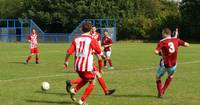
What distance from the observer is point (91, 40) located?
11.4m

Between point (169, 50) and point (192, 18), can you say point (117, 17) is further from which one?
point (169, 50)

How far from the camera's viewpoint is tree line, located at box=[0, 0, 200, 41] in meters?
73.3

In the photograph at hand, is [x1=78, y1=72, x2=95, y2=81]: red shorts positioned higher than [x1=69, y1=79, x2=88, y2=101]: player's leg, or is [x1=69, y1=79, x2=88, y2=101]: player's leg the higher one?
[x1=78, y1=72, x2=95, y2=81]: red shorts

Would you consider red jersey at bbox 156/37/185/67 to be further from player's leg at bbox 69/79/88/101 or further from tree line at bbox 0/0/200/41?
tree line at bbox 0/0/200/41

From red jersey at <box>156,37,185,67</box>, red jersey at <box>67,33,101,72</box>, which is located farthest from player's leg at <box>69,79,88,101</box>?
red jersey at <box>156,37,185,67</box>

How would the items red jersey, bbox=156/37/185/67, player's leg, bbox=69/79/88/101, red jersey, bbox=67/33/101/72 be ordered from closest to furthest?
red jersey, bbox=67/33/101/72
player's leg, bbox=69/79/88/101
red jersey, bbox=156/37/185/67

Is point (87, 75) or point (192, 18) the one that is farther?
point (192, 18)

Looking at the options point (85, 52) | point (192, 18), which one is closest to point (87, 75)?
point (85, 52)

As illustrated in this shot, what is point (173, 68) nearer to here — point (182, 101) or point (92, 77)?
point (182, 101)

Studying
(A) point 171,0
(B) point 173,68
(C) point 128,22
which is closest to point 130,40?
(C) point 128,22

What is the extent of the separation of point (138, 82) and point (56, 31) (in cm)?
6194

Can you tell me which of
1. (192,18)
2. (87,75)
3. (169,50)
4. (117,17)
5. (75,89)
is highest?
(169,50)

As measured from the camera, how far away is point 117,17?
76.8m

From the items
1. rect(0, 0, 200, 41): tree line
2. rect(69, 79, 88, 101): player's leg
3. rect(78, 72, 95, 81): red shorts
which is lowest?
rect(0, 0, 200, 41): tree line
